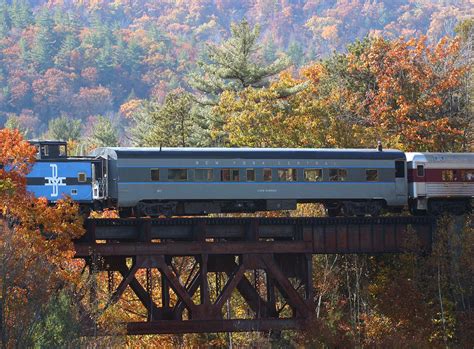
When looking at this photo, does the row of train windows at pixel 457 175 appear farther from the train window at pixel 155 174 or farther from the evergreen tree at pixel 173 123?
the evergreen tree at pixel 173 123

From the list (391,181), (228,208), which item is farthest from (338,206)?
(228,208)

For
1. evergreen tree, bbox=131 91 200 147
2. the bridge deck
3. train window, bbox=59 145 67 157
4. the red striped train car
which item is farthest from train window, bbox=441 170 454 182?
evergreen tree, bbox=131 91 200 147

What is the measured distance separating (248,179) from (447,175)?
37.1 feet

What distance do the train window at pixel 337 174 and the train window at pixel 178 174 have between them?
7.57 m

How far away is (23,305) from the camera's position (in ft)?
140

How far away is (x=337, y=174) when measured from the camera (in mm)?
52594

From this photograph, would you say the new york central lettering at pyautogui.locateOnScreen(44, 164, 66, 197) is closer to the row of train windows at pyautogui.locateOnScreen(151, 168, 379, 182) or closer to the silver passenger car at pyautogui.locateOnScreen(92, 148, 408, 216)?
the silver passenger car at pyautogui.locateOnScreen(92, 148, 408, 216)

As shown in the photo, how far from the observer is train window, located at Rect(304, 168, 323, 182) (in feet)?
171

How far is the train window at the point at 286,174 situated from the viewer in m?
51.6

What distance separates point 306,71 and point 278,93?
22.8 meters

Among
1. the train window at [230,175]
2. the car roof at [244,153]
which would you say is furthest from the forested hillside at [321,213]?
the train window at [230,175]

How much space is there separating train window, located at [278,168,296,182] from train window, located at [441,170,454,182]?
8.49 metres

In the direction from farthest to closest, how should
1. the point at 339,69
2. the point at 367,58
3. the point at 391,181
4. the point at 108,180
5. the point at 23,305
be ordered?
the point at 339,69
the point at 367,58
the point at 391,181
the point at 108,180
the point at 23,305

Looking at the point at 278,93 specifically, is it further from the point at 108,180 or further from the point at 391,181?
the point at 108,180
